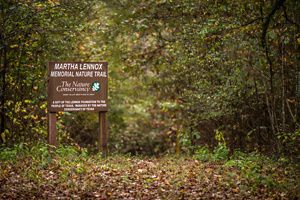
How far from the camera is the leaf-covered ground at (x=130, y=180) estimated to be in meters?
9.89

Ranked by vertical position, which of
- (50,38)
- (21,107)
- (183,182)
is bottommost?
(183,182)

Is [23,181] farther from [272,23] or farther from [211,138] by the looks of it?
[211,138]

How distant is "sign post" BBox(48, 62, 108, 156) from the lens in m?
13.9

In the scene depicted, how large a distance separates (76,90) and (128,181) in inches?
157

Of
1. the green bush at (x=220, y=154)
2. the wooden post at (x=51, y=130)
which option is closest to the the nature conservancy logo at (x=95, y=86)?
the wooden post at (x=51, y=130)

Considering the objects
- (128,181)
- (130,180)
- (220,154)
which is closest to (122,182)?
(128,181)

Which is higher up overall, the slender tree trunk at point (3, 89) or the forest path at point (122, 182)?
the slender tree trunk at point (3, 89)

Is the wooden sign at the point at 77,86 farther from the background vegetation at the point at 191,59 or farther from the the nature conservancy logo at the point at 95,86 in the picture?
the background vegetation at the point at 191,59

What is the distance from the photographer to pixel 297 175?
10.9 m

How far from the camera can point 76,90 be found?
1421cm

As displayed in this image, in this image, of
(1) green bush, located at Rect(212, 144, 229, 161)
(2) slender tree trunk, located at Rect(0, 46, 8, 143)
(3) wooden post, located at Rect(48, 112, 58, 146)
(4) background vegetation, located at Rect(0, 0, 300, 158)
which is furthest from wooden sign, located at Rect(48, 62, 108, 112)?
(1) green bush, located at Rect(212, 144, 229, 161)

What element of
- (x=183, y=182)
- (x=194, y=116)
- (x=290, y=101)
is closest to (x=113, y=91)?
(x=194, y=116)

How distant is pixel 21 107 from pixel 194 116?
6.36 m

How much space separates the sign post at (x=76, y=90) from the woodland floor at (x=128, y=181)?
143cm
